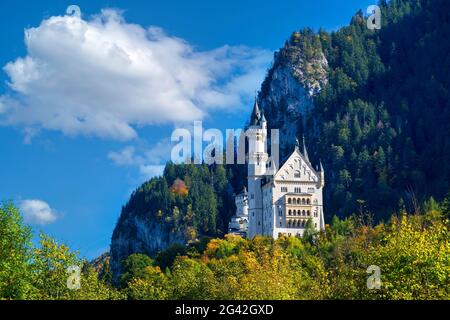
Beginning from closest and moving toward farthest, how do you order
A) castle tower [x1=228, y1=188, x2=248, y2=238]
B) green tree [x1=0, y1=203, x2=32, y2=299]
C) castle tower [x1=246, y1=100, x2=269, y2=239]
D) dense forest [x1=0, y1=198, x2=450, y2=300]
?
dense forest [x1=0, y1=198, x2=450, y2=300] < green tree [x1=0, y1=203, x2=32, y2=299] < castle tower [x1=246, y1=100, x2=269, y2=239] < castle tower [x1=228, y1=188, x2=248, y2=238]

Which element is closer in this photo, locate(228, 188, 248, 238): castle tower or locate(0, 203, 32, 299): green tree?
locate(0, 203, 32, 299): green tree

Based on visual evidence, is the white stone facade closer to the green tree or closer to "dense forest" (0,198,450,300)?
"dense forest" (0,198,450,300)

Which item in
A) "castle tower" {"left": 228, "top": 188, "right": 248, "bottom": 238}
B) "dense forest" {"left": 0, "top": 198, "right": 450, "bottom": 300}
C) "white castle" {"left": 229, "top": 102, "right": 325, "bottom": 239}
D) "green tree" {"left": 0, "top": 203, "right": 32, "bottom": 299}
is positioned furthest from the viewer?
"castle tower" {"left": 228, "top": 188, "right": 248, "bottom": 238}

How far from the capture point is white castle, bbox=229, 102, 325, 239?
432 ft

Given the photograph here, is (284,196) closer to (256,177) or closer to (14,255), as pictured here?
(256,177)

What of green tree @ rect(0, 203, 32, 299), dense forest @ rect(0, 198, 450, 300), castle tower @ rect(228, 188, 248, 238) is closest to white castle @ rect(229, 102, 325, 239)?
castle tower @ rect(228, 188, 248, 238)

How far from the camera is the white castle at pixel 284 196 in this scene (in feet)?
432

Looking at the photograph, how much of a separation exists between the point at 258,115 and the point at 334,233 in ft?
160

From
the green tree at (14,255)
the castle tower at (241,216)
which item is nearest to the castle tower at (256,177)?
the castle tower at (241,216)

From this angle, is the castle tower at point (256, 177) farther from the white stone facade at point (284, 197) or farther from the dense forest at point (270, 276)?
the dense forest at point (270, 276)

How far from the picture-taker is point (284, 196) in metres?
133

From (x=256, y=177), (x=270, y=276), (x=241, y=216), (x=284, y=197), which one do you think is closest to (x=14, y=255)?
(x=270, y=276)

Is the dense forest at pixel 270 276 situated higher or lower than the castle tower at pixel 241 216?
lower
